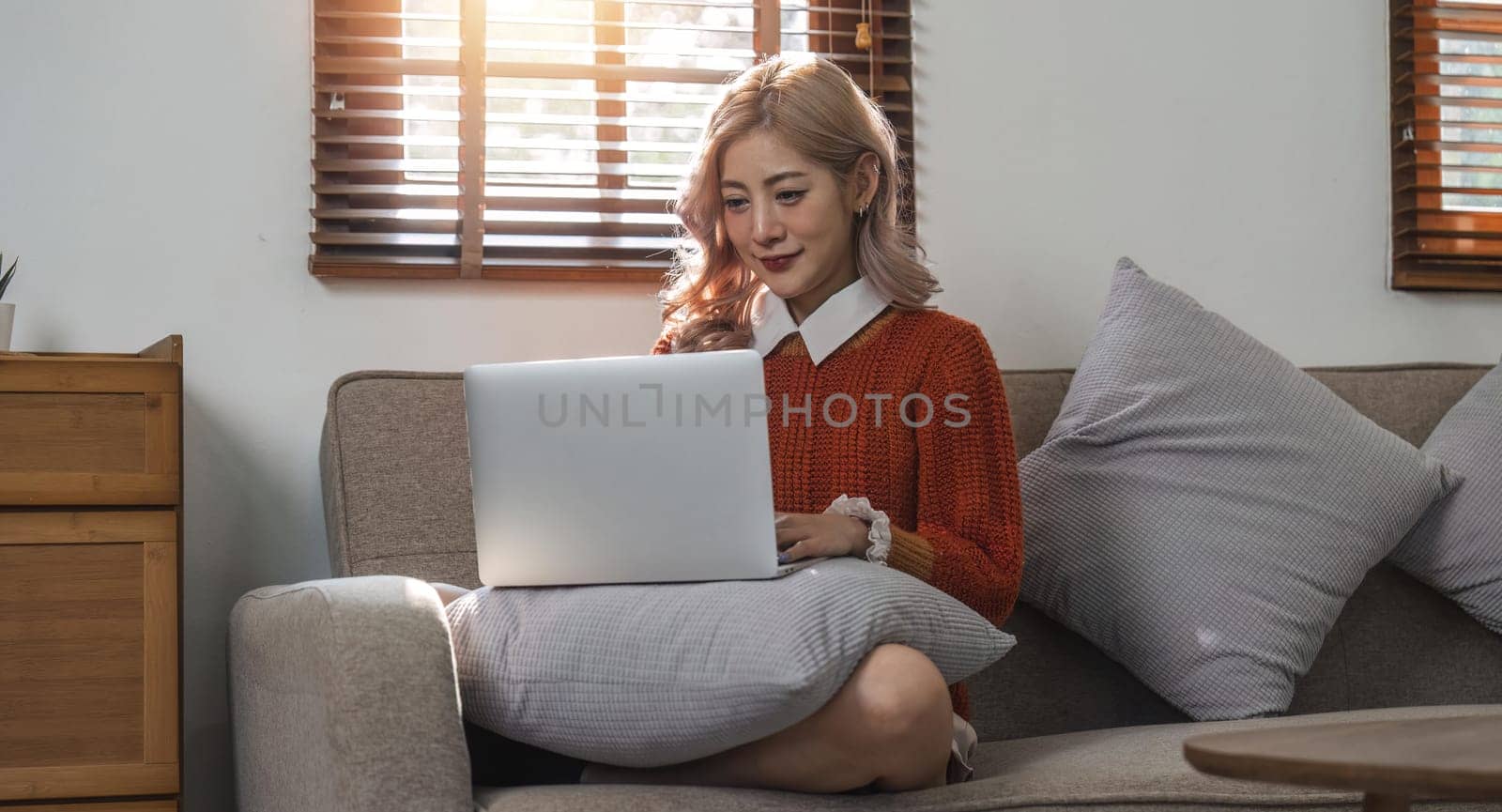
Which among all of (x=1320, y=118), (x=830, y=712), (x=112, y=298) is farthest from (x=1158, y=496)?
(x=112, y=298)

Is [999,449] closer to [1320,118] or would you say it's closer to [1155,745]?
[1155,745]

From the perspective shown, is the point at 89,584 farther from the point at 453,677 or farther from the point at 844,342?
the point at 844,342

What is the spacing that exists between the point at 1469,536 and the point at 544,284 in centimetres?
127

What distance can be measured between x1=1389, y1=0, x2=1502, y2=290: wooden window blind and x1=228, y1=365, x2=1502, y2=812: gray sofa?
12.4 inches

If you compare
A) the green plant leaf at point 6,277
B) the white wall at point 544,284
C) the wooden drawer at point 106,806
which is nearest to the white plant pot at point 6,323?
the green plant leaf at point 6,277

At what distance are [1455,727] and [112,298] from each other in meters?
1.61

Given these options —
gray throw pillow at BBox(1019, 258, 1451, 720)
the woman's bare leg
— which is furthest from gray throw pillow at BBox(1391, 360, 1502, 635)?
the woman's bare leg

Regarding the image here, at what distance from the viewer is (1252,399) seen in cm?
169

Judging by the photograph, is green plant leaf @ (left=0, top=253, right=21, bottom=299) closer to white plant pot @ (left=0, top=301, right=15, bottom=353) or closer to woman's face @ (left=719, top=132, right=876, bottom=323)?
white plant pot @ (left=0, top=301, right=15, bottom=353)

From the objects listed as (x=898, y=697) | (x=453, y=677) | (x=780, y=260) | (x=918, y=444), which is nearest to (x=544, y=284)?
(x=780, y=260)

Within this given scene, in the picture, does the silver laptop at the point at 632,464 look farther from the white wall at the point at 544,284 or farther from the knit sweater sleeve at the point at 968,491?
the white wall at the point at 544,284

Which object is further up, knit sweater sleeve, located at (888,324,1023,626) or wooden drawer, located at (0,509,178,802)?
knit sweater sleeve, located at (888,324,1023,626)

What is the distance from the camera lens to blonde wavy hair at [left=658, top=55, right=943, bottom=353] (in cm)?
161

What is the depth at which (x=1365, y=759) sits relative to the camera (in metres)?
0.71
